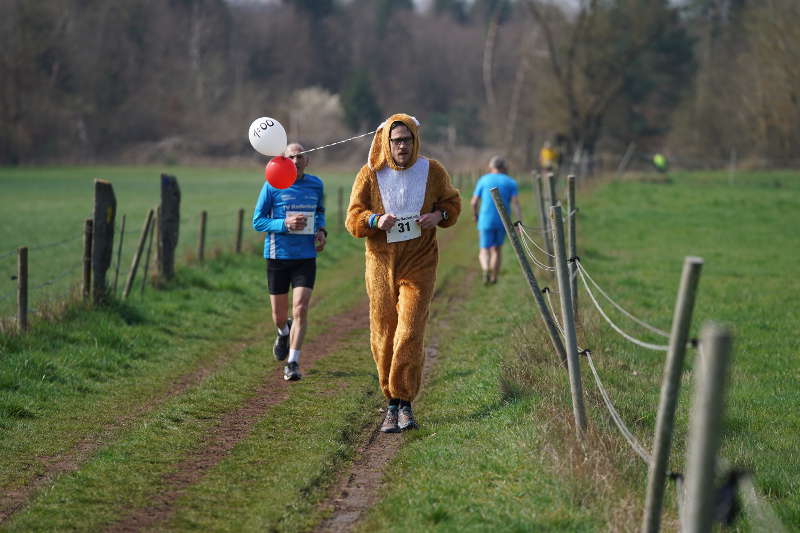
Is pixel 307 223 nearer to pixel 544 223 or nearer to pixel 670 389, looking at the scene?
pixel 670 389

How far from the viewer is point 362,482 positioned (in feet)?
19.7

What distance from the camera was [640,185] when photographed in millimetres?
40656

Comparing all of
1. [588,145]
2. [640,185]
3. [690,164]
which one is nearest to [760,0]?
[690,164]

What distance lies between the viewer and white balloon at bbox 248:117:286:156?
848 cm

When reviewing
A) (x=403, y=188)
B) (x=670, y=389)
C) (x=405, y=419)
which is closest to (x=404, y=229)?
(x=403, y=188)

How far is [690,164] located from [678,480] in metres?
59.0

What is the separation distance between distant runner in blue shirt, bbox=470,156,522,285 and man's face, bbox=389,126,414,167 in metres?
6.93

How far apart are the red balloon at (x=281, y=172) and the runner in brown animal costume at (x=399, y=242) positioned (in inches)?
51.1

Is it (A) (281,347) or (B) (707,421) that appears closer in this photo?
(B) (707,421)

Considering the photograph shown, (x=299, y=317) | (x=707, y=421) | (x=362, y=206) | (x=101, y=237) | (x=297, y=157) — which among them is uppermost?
(x=297, y=157)

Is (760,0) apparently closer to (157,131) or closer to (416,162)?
(157,131)

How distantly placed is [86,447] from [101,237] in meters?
4.97

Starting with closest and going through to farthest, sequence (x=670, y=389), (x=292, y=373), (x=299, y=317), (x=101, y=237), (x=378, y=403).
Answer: (x=670, y=389)
(x=378, y=403)
(x=292, y=373)
(x=299, y=317)
(x=101, y=237)

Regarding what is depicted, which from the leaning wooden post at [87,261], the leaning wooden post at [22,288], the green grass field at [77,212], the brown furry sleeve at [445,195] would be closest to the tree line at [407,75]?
the green grass field at [77,212]
